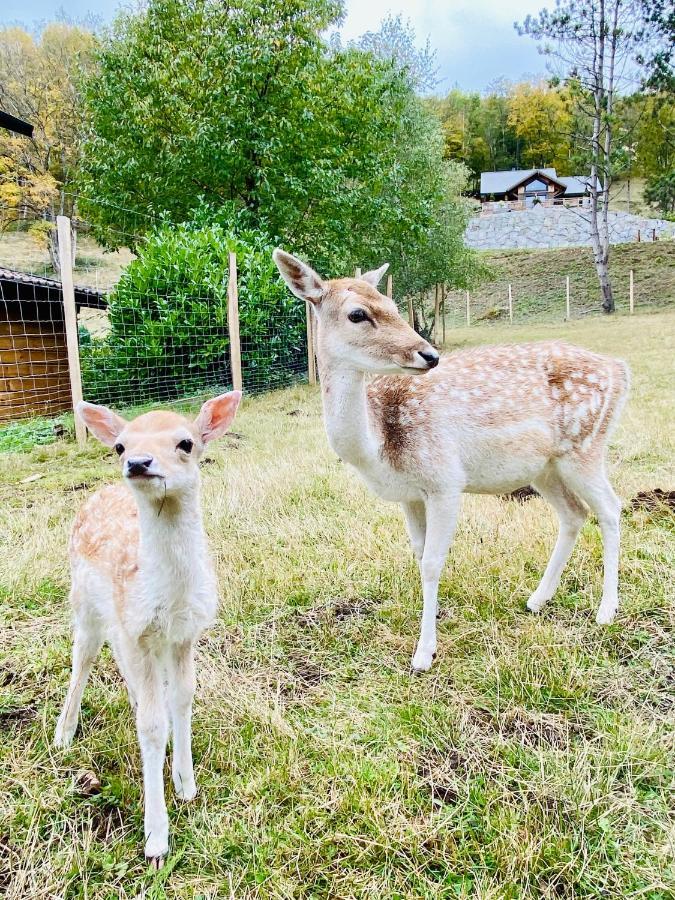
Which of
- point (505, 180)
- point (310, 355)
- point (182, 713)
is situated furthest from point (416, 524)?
point (505, 180)

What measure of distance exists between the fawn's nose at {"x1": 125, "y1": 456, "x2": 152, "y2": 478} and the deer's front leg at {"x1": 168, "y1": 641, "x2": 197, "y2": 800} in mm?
645

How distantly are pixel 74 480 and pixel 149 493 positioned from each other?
3735 millimetres

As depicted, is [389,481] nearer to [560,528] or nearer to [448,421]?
[448,421]

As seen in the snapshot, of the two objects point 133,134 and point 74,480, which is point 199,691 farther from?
point 133,134

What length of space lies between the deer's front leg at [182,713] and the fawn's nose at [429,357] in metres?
1.38

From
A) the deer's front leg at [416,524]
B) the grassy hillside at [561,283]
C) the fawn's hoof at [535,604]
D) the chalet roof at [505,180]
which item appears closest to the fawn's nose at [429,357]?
the deer's front leg at [416,524]

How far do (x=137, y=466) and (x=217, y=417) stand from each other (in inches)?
18.6

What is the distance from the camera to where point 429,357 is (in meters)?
2.43

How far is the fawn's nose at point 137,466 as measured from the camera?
1552 millimetres

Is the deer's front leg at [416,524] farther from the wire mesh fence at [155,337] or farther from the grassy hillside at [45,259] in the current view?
the grassy hillside at [45,259]

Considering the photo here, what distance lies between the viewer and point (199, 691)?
90.7 inches

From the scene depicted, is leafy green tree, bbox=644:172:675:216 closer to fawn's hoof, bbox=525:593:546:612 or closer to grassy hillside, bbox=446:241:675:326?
grassy hillside, bbox=446:241:675:326

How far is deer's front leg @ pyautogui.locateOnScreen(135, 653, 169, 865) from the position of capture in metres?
1.70

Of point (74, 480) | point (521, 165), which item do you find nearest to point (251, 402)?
point (74, 480)
